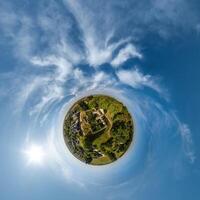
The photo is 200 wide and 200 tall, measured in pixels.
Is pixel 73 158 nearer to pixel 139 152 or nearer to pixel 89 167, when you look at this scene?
pixel 89 167

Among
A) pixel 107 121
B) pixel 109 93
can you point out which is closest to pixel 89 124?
pixel 107 121

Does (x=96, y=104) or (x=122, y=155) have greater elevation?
(x=96, y=104)

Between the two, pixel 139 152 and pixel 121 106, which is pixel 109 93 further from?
pixel 139 152

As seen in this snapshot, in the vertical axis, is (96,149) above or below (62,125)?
below

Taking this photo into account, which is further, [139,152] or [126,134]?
[126,134]

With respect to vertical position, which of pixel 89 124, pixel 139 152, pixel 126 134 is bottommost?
pixel 139 152

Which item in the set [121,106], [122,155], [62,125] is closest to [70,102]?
[62,125]
